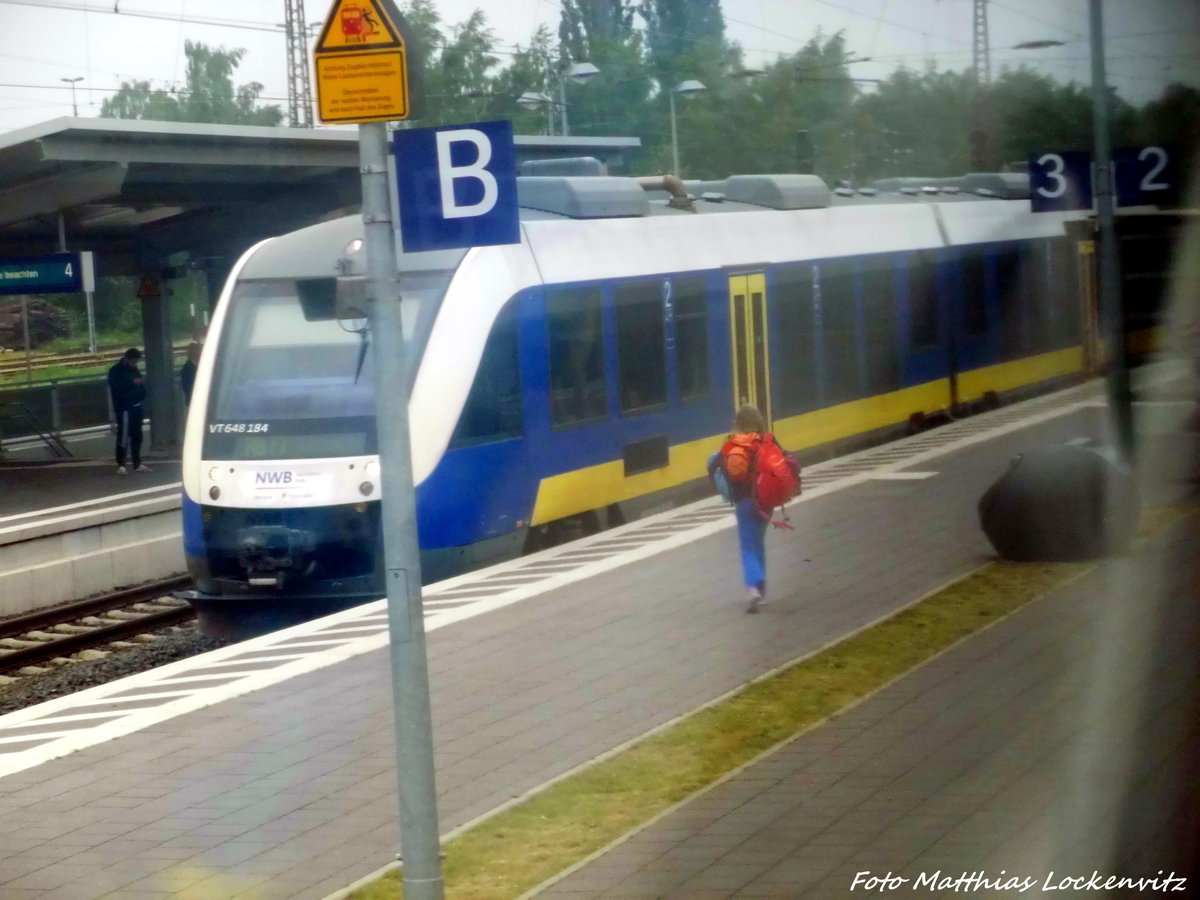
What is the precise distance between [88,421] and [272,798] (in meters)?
23.3

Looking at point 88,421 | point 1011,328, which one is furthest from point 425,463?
point 88,421

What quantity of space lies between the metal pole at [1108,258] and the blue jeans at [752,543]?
10.2 ft

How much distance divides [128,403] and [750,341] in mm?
9596

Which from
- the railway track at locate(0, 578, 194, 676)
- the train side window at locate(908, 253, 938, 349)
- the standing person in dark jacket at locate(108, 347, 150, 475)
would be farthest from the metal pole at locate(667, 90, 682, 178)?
the standing person in dark jacket at locate(108, 347, 150, 475)

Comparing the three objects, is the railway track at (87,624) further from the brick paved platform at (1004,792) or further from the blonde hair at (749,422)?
the brick paved platform at (1004,792)

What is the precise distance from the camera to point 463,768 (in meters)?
6.17

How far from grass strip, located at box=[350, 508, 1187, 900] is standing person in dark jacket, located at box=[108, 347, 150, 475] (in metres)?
13.9

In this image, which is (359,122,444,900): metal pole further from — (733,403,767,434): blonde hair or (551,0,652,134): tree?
(733,403,767,434): blonde hair

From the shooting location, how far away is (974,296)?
31.5 feet

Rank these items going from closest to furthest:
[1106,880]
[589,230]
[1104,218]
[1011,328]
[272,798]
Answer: [1106,880], [1104,218], [272,798], [1011,328], [589,230]

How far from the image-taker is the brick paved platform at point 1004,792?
4641mm

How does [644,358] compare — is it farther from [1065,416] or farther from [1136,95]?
[1136,95]

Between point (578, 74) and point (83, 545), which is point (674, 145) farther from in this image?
point (83, 545)

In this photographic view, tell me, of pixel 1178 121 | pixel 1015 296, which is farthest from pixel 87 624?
pixel 1178 121
